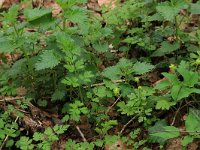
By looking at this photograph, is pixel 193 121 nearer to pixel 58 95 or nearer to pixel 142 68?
pixel 142 68

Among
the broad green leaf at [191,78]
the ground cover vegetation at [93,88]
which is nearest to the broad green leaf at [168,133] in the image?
→ the ground cover vegetation at [93,88]

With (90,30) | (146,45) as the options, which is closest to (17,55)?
(90,30)

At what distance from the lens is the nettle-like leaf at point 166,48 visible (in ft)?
10.8

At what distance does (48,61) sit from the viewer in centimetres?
286

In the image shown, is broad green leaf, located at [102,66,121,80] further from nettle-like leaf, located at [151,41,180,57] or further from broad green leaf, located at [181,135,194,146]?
broad green leaf, located at [181,135,194,146]

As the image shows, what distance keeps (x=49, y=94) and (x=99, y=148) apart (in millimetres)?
724

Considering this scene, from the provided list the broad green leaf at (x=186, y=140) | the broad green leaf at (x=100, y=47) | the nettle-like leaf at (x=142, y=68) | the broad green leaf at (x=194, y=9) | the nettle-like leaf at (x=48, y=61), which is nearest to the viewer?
the broad green leaf at (x=186, y=140)

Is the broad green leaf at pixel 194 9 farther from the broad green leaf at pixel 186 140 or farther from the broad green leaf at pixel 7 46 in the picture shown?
the broad green leaf at pixel 7 46

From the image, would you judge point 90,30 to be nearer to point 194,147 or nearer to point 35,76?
point 35,76

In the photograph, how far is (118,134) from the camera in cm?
289

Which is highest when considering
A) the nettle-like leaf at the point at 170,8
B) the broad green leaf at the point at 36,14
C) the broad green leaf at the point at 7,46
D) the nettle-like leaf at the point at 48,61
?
the broad green leaf at the point at 36,14

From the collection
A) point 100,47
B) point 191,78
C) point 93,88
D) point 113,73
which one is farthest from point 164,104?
point 100,47

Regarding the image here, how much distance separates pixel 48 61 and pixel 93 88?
18.6 inches

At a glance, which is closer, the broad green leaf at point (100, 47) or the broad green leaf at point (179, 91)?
the broad green leaf at point (179, 91)
